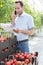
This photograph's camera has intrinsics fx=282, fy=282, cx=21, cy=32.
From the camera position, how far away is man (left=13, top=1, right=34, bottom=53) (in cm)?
395

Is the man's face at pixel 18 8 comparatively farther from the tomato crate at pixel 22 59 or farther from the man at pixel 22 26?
the tomato crate at pixel 22 59

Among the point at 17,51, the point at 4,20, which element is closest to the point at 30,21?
the point at 17,51

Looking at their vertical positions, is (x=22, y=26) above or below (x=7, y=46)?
above

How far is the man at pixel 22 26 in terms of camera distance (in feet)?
13.0

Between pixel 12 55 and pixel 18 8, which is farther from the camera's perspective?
pixel 18 8

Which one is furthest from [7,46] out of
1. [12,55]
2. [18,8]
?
[18,8]

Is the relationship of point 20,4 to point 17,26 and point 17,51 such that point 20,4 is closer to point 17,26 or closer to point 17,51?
point 17,26

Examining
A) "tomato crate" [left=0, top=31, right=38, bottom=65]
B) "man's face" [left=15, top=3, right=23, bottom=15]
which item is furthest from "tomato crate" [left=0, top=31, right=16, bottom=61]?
"man's face" [left=15, top=3, right=23, bottom=15]

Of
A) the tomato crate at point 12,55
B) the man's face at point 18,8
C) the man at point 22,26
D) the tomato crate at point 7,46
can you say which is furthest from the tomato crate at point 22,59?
the man's face at point 18,8

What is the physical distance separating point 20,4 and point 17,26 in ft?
1.06

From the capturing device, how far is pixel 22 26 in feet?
13.2

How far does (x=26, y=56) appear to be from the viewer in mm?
3787

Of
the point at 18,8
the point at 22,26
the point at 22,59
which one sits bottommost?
the point at 22,59

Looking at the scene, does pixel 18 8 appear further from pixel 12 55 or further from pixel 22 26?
pixel 12 55
